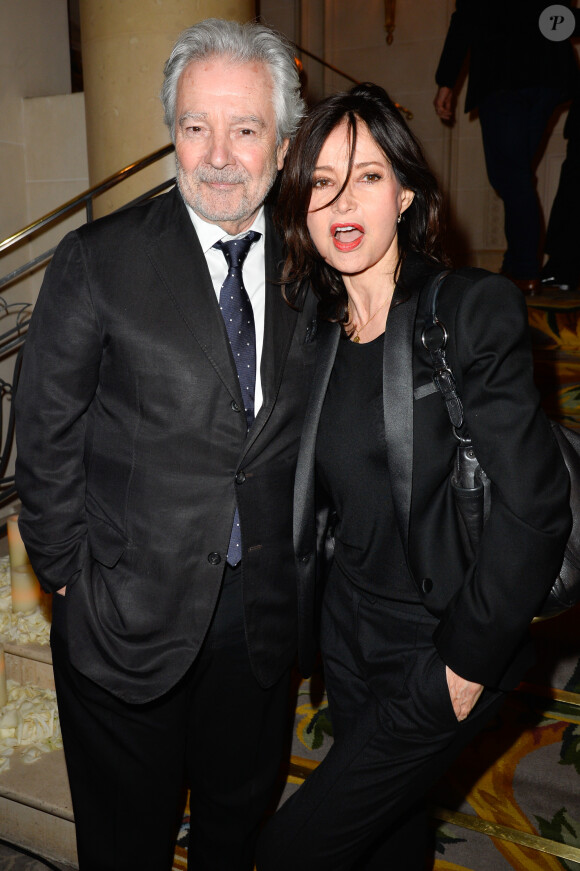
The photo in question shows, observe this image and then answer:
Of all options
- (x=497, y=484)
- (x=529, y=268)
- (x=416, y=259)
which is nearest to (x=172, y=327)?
(x=416, y=259)

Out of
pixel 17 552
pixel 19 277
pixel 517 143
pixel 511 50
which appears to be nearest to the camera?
pixel 17 552

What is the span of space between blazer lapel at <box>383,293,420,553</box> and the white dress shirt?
1.09 ft

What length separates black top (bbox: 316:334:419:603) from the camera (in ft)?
4.96

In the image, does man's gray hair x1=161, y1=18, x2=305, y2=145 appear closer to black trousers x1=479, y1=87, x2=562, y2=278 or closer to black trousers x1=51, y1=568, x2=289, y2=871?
black trousers x1=51, y1=568, x2=289, y2=871

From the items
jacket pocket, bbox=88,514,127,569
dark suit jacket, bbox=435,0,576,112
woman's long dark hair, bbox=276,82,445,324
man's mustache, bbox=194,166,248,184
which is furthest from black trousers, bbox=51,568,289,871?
dark suit jacket, bbox=435,0,576,112

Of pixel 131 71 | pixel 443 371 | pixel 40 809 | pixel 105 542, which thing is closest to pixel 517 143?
pixel 131 71

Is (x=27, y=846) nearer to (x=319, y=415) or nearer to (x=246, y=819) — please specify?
(x=246, y=819)

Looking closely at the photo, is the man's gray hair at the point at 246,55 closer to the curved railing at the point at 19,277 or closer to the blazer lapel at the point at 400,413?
the blazer lapel at the point at 400,413

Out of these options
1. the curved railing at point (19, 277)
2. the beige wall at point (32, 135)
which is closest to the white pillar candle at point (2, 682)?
the curved railing at point (19, 277)

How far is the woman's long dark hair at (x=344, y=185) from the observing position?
1.55 meters

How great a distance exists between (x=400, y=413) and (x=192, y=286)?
0.52 m

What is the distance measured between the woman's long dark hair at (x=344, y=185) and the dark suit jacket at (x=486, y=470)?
0.67ft

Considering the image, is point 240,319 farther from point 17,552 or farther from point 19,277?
point 19,277

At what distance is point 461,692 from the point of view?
1435 millimetres
